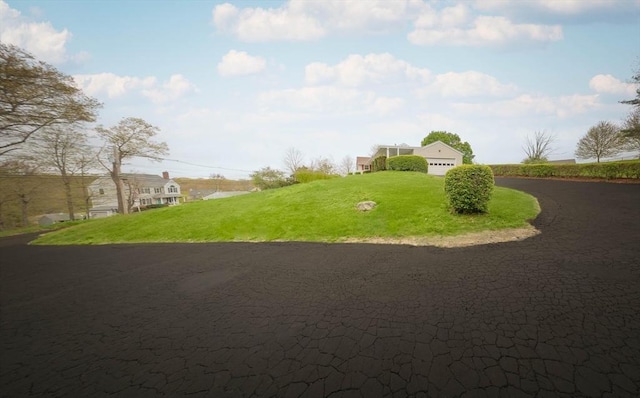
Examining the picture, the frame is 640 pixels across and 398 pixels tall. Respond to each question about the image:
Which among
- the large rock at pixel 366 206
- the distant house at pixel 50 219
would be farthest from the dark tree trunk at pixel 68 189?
the large rock at pixel 366 206

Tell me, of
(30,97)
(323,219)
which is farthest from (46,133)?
(323,219)

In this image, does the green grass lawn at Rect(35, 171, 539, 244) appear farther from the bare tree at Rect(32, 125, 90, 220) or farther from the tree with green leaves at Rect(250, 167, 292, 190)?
the tree with green leaves at Rect(250, 167, 292, 190)

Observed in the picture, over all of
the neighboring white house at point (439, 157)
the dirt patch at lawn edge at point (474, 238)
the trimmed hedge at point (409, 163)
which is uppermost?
the neighboring white house at point (439, 157)

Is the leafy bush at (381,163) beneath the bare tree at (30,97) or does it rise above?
beneath

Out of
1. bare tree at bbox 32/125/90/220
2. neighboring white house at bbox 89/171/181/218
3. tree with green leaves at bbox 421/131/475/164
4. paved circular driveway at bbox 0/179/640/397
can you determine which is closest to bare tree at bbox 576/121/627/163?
tree with green leaves at bbox 421/131/475/164

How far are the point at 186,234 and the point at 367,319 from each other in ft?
33.5

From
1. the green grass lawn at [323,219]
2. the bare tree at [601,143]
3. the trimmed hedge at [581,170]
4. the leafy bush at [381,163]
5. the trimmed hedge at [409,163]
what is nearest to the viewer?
the green grass lawn at [323,219]

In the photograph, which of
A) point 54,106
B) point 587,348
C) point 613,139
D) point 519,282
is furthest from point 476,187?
point 613,139

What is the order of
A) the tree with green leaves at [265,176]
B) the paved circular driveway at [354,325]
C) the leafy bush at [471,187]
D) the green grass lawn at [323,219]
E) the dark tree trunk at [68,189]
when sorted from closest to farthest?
1. the paved circular driveway at [354,325]
2. the leafy bush at [471,187]
3. the green grass lawn at [323,219]
4. the dark tree trunk at [68,189]
5. the tree with green leaves at [265,176]

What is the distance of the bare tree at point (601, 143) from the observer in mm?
30203

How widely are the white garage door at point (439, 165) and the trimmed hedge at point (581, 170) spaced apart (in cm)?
891

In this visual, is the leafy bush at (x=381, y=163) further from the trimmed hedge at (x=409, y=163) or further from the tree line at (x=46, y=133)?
the tree line at (x=46, y=133)

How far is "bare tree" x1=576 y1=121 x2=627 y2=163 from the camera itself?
3020cm

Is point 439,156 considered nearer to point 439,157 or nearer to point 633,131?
point 439,157
